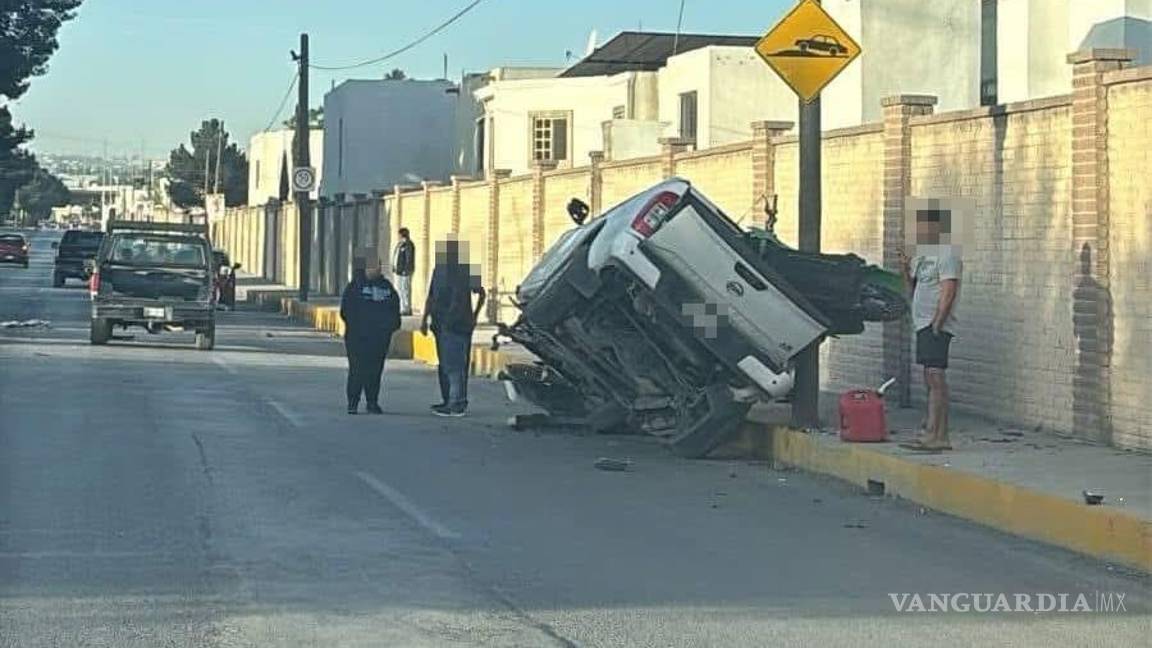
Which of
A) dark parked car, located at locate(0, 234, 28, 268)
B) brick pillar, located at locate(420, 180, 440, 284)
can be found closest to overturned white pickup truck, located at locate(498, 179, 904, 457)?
brick pillar, located at locate(420, 180, 440, 284)

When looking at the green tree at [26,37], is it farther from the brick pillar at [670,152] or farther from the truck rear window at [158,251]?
the brick pillar at [670,152]

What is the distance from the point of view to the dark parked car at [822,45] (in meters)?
15.4

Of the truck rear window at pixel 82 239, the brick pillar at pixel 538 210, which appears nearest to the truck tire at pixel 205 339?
the brick pillar at pixel 538 210

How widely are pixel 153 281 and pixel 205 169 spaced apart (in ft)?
353

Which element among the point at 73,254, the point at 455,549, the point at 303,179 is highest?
the point at 303,179

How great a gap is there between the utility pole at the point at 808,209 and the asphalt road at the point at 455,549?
0.80 metres

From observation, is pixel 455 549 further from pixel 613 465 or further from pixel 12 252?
pixel 12 252

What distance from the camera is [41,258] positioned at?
310 ft

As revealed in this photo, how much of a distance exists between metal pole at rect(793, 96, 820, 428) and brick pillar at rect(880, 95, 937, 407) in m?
1.61

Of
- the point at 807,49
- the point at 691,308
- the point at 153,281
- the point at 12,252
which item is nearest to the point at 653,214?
the point at 691,308

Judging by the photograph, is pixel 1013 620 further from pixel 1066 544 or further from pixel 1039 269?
pixel 1039 269

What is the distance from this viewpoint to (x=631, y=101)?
49812 mm

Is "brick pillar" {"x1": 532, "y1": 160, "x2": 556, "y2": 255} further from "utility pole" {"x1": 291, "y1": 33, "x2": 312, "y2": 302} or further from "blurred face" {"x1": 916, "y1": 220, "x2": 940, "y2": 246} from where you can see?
"blurred face" {"x1": 916, "y1": 220, "x2": 940, "y2": 246}

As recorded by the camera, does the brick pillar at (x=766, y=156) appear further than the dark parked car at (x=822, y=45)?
Yes
